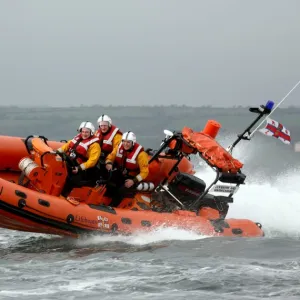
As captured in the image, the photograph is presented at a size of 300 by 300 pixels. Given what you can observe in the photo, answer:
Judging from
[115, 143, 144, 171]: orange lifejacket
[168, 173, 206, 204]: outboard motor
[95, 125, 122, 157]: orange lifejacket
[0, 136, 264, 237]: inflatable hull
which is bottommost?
[0, 136, 264, 237]: inflatable hull

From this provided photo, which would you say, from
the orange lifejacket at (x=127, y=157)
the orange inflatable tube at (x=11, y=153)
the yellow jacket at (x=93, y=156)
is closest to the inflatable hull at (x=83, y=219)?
the yellow jacket at (x=93, y=156)

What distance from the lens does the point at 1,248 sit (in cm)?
1091

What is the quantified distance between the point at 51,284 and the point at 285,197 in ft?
23.9

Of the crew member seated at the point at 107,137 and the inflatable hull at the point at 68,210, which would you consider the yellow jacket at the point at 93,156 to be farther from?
the crew member seated at the point at 107,137

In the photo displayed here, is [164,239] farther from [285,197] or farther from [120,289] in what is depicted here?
[285,197]

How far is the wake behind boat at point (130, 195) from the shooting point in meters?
10.5

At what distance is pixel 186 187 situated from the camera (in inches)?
472

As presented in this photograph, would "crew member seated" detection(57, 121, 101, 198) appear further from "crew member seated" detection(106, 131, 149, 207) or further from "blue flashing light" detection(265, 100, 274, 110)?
"blue flashing light" detection(265, 100, 274, 110)

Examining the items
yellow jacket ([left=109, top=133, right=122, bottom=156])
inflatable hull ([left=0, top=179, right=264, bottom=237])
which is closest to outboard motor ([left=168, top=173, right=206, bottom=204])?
inflatable hull ([left=0, top=179, right=264, bottom=237])

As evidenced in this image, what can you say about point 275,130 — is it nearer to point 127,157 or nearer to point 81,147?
point 127,157

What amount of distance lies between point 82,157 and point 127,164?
0.66 metres

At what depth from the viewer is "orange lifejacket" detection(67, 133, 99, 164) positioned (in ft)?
36.5

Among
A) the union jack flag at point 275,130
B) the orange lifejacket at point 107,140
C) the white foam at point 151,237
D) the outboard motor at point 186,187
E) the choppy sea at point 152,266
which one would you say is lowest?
the choppy sea at point 152,266

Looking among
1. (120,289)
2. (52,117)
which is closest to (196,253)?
(120,289)
